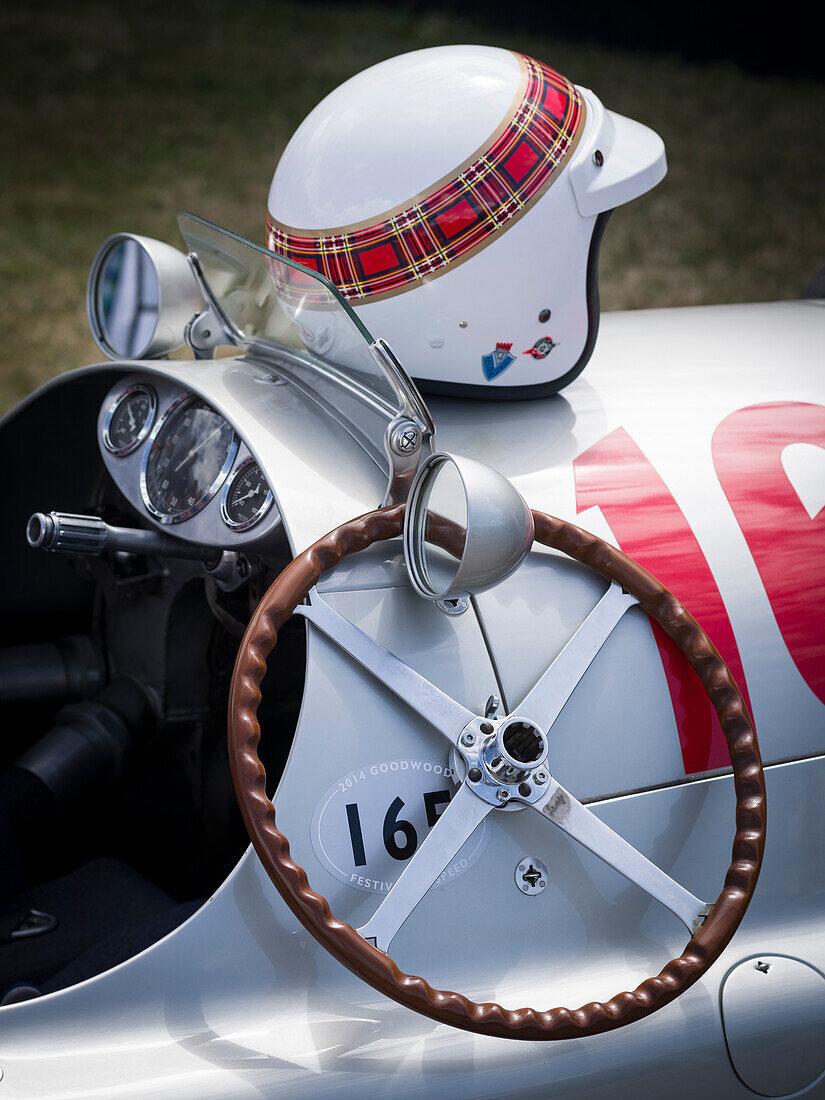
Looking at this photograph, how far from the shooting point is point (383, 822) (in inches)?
52.2

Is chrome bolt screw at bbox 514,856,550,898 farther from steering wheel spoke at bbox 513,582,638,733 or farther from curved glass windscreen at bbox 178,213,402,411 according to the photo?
curved glass windscreen at bbox 178,213,402,411

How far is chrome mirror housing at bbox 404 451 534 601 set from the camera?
1229 millimetres

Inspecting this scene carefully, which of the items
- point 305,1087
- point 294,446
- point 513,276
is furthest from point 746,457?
point 305,1087

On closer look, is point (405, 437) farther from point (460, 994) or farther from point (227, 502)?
point (460, 994)

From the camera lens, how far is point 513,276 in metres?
1.66

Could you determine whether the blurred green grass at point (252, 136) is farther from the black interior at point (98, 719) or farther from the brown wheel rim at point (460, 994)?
the brown wheel rim at point (460, 994)

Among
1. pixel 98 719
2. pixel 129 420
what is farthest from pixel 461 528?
pixel 98 719

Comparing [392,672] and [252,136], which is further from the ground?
[252,136]

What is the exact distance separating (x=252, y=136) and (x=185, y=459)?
659 cm

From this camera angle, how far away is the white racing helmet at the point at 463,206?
1.61m

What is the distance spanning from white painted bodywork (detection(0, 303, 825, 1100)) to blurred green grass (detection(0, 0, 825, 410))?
4710mm

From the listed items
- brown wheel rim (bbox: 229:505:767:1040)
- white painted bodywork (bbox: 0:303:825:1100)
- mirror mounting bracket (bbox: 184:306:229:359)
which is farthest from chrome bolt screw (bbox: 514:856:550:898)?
mirror mounting bracket (bbox: 184:306:229:359)

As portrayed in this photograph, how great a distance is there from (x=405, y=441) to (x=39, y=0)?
8.52 m

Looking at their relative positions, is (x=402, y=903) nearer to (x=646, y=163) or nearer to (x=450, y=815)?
(x=450, y=815)
